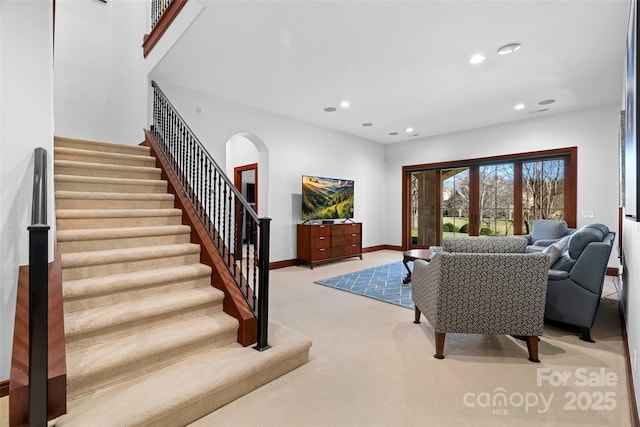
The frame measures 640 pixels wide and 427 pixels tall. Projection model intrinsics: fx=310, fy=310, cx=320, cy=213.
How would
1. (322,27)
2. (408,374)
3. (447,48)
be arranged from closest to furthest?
(408,374) → (322,27) → (447,48)

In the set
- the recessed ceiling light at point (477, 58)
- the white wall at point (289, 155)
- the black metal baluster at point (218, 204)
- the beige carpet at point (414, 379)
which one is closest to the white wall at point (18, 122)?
the beige carpet at point (414, 379)

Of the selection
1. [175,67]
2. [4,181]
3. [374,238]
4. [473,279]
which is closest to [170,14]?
[175,67]

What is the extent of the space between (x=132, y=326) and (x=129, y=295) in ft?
0.98

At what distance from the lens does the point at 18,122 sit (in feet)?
6.70

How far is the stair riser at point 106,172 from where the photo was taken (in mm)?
3262

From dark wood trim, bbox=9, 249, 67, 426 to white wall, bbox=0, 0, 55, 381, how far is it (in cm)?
17

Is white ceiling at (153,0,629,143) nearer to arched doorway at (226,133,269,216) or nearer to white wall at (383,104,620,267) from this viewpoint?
white wall at (383,104,620,267)

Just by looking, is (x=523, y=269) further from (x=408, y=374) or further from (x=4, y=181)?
(x=4, y=181)

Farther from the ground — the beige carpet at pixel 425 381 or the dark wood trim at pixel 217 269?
the dark wood trim at pixel 217 269

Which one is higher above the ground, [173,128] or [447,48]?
[447,48]

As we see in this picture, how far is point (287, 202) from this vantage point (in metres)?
6.02

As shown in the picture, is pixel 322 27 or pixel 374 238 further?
pixel 374 238

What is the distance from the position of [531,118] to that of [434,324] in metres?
5.46

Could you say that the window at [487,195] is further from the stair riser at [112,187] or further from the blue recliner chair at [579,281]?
the stair riser at [112,187]
